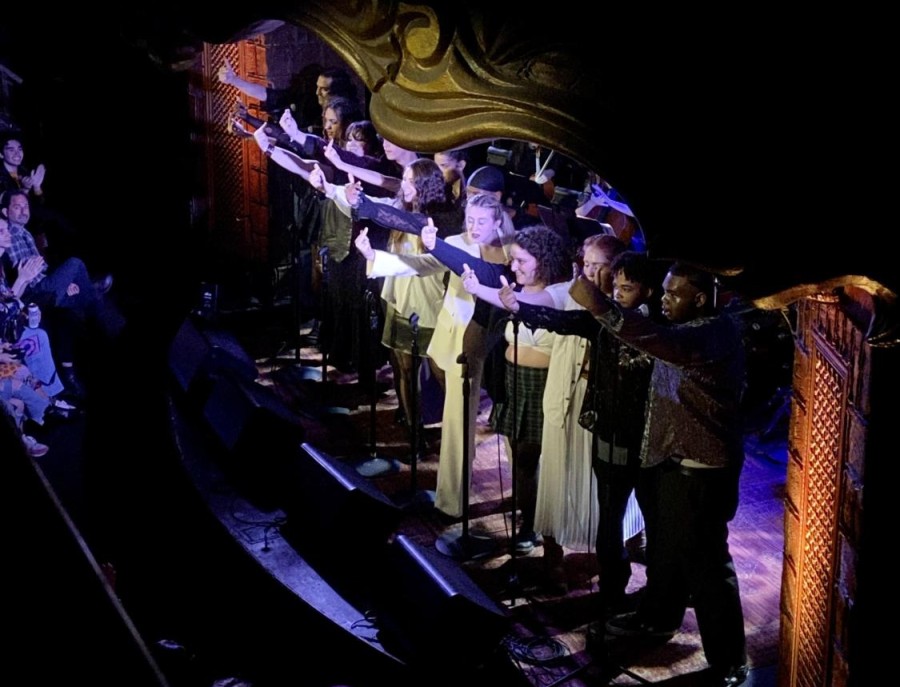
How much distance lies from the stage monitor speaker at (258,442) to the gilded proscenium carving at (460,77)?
14.3 feet

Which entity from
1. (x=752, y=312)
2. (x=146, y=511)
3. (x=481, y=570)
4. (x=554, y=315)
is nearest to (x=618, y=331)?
(x=554, y=315)

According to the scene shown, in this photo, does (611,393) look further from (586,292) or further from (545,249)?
(545,249)

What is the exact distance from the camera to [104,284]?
10016 millimetres

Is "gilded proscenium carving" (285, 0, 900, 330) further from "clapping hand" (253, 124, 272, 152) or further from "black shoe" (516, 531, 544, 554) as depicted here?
"clapping hand" (253, 124, 272, 152)

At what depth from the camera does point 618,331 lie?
467 centimetres

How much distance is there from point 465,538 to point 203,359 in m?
2.71

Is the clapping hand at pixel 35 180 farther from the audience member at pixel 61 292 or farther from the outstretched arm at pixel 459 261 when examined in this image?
the outstretched arm at pixel 459 261

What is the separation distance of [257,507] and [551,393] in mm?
2105

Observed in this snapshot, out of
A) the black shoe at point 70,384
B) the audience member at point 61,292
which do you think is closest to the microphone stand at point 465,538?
the black shoe at point 70,384

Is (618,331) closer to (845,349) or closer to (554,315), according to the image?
(554,315)

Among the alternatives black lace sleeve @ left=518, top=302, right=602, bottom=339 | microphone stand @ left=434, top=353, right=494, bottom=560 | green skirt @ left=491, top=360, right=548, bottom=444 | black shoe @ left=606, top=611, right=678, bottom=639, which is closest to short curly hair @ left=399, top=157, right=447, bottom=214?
microphone stand @ left=434, top=353, right=494, bottom=560

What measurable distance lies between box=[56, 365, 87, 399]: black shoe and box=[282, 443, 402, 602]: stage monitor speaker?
123 inches

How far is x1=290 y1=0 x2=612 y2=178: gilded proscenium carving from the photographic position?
202 centimetres

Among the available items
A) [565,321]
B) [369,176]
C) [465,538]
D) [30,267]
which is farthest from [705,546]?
[30,267]
